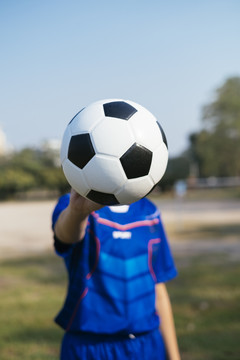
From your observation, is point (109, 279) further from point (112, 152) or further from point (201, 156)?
point (201, 156)

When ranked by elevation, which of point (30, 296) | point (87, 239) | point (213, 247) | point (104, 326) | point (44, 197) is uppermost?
point (87, 239)

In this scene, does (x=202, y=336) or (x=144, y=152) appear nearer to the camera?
(x=144, y=152)

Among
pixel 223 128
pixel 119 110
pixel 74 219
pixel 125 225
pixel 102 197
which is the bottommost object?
pixel 223 128

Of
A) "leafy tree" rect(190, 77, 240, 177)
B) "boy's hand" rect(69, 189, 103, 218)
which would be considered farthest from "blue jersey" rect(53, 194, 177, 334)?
"leafy tree" rect(190, 77, 240, 177)

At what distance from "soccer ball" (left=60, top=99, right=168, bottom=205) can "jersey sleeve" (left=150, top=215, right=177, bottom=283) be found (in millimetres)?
602

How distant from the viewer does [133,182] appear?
143 cm

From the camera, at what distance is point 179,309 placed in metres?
5.27

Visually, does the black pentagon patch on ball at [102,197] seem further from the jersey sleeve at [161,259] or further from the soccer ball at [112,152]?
the jersey sleeve at [161,259]

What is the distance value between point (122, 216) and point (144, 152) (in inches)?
21.8

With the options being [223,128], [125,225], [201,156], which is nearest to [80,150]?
[125,225]

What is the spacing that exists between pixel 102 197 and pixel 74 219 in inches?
10.1

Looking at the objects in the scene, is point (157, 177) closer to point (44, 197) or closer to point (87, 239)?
point (87, 239)

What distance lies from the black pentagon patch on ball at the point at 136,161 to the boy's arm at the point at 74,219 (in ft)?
0.54

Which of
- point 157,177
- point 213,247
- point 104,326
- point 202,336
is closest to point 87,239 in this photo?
point 104,326
